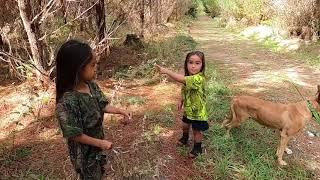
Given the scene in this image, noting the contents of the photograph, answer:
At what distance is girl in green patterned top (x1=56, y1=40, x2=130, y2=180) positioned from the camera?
8.66 ft

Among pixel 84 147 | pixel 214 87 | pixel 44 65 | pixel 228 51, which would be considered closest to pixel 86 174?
pixel 84 147

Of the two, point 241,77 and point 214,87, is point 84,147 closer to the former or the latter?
point 214,87

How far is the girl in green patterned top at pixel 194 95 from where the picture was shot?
4.18 m

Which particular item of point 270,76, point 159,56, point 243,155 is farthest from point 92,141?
point 159,56

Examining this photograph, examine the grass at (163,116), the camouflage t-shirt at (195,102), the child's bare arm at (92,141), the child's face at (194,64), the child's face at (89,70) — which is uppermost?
the child's face at (89,70)

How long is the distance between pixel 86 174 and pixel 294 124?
9.47ft

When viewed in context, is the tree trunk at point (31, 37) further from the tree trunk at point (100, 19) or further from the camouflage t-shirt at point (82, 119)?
the camouflage t-shirt at point (82, 119)

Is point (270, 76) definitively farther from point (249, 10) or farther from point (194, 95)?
point (249, 10)

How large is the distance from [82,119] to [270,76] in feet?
23.4

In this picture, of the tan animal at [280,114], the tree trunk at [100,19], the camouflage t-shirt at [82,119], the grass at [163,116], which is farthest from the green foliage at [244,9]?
the camouflage t-shirt at [82,119]

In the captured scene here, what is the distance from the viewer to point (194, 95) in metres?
4.43

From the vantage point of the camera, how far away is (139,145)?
16.2ft

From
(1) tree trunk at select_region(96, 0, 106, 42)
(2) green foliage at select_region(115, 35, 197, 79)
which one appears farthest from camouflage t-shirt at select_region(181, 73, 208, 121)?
(1) tree trunk at select_region(96, 0, 106, 42)

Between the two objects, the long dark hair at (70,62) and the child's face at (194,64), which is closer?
the long dark hair at (70,62)
